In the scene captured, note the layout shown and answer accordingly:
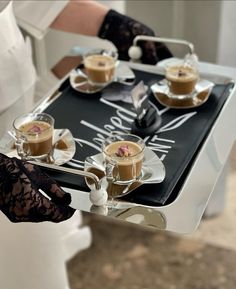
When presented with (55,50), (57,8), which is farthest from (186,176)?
(55,50)

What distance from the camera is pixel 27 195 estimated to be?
2.90 ft

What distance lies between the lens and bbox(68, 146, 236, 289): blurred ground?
1716 millimetres

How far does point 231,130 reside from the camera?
110 centimetres

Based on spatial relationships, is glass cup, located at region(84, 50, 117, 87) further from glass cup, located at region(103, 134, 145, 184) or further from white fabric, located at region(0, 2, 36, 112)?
glass cup, located at region(103, 134, 145, 184)

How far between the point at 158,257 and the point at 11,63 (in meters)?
0.81

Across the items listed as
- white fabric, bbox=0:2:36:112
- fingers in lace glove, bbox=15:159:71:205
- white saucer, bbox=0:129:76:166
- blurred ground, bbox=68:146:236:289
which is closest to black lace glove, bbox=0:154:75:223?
fingers in lace glove, bbox=15:159:71:205

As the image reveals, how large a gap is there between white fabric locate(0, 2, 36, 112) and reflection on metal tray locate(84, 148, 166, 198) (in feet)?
0.84

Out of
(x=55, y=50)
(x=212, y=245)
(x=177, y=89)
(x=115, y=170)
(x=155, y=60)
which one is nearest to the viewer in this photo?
(x=115, y=170)

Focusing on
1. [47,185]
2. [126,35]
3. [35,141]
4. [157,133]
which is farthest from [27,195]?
[126,35]

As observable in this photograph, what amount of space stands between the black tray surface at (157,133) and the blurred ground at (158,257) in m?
0.54

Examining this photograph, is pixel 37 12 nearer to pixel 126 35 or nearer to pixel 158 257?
pixel 126 35

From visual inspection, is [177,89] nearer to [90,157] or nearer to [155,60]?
[155,60]

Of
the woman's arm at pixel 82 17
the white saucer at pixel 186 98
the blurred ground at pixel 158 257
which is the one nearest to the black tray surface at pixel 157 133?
the white saucer at pixel 186 98

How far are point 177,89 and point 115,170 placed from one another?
0.94 ft
